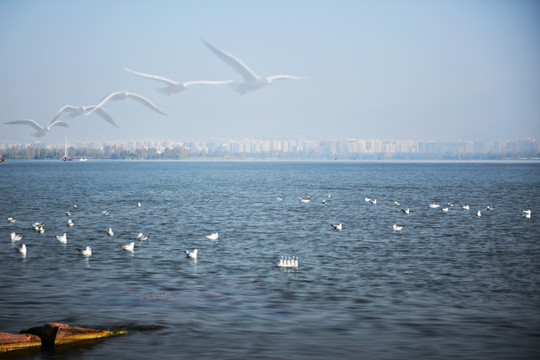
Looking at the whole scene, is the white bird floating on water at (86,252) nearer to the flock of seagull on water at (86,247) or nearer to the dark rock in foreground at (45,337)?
the flock of seagull on water at (86,247)

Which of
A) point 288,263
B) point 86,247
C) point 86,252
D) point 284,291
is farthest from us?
point 86,247

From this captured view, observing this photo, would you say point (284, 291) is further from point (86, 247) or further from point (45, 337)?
point (86, 247)

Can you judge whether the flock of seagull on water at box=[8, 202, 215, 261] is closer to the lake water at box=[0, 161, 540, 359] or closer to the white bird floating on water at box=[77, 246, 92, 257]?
the white bird floating on water at box=[77, 246, 92, 257]

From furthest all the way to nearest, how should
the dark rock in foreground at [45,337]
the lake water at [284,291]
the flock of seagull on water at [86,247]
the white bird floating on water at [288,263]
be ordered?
the flock of seagull on water at [86,247], the white bird floating on water at [288,263], the lake water at [284,291], the dark rock in foreground at [45,337]

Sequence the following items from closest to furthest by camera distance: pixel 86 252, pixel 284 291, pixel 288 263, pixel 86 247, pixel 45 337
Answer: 1. pixel 45 337
2. pixel 284 291
3. pixel 288 263
4. pixel 86 252
5. pixel 86 247

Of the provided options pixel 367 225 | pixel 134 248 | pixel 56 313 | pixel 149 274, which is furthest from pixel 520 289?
pixel 367 225

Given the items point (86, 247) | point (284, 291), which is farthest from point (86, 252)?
point (284, 291)

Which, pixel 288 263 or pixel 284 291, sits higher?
pixel 288 263

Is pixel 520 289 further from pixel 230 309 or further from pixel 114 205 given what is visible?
pixel 114 205

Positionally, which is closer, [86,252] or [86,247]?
[86,252]

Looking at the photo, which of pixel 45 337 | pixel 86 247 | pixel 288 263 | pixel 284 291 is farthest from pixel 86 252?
pixel 45 337

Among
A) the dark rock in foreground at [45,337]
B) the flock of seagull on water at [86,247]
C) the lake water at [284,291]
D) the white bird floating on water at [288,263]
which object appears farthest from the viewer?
the flock of seagull on water at [86,247]

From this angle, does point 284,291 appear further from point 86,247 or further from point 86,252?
point 86,247

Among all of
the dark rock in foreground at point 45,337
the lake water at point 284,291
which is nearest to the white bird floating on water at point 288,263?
the lake water at point 284,291
